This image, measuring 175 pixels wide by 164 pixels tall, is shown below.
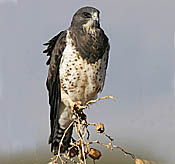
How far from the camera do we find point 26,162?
1873 millimetres

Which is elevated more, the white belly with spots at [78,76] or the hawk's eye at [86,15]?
the hawk's eye at [86,15]

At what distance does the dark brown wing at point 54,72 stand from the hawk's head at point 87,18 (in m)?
0.07

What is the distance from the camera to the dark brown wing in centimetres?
112

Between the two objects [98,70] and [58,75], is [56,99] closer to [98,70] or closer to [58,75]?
[58,75]

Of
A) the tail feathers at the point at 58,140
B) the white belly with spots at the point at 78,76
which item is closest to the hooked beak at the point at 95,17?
the white belly with spots at the point at 78,76

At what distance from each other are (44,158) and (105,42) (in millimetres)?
891

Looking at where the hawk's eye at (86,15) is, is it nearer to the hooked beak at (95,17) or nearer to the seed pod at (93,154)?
the hooked beak at (95,17)

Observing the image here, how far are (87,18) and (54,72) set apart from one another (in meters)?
0.24

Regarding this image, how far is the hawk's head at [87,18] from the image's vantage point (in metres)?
1.01

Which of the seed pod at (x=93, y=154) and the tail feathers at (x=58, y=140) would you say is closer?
the seed pod at (x=93, y=154)

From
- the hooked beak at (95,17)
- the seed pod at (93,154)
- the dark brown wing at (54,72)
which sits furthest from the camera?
the dark brown wing at (54,72)

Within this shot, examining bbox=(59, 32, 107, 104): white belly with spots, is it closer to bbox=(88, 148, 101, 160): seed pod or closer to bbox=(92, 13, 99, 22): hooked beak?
bbox=(92, 13, 99, 22): hooked beak

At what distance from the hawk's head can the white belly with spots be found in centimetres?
7

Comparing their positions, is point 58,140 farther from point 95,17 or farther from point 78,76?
point 95,17
